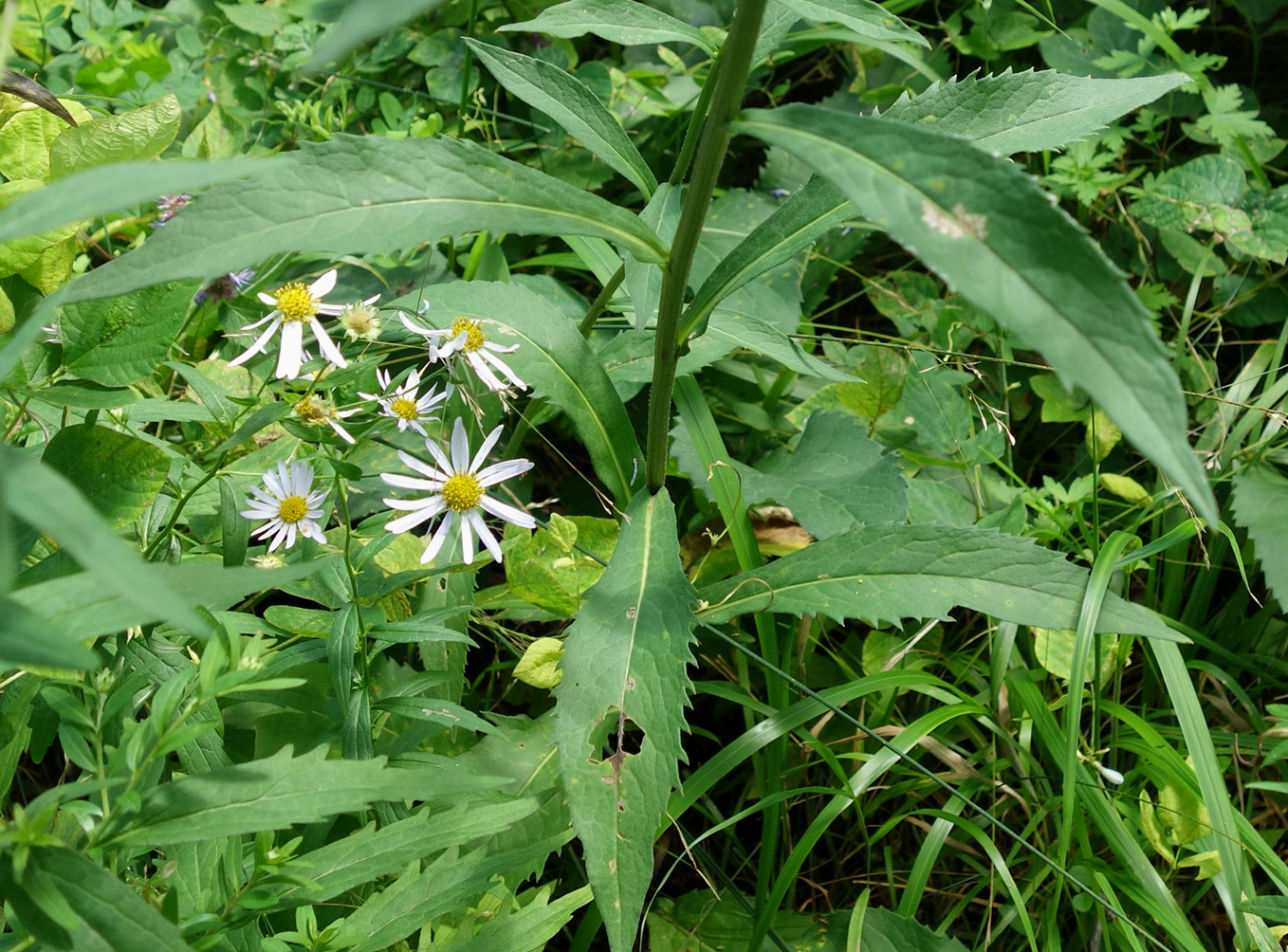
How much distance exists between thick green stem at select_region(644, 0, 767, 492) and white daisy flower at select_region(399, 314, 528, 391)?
21cm

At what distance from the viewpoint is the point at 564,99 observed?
1.29 m

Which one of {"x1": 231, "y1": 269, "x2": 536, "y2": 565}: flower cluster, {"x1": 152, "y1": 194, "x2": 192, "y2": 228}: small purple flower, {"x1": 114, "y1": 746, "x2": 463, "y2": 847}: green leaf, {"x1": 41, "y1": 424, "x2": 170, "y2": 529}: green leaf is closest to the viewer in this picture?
{"x1": 114, "y1": 746, "x2": 463, "y2": 847}: green leaf

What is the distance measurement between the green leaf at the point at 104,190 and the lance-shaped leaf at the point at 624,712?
72cm

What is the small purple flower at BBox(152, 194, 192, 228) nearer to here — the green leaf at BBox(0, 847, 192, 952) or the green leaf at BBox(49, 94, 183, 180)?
the green leaf at BBox(49, 94, 183, 180)

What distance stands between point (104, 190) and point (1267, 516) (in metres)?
1.98

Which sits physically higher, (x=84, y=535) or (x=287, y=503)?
(x=84, y=535)

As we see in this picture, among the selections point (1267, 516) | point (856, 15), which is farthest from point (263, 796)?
point (1267, 516)

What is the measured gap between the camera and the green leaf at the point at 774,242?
3.72ft

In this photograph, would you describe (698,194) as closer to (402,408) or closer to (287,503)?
(402,408)

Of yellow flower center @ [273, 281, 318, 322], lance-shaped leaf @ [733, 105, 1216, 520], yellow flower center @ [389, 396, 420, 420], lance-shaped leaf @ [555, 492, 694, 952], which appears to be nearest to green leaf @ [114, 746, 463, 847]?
lance-shaped leaf @ [555, 492, 694, 952]

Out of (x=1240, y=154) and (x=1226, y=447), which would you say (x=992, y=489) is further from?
(x=1240, y=154)

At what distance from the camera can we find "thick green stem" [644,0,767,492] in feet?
2.98

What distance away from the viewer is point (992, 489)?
5.96 feet

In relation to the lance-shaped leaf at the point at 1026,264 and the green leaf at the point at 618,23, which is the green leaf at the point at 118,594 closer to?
the lance-shaped leaf at the point at 1026,264
